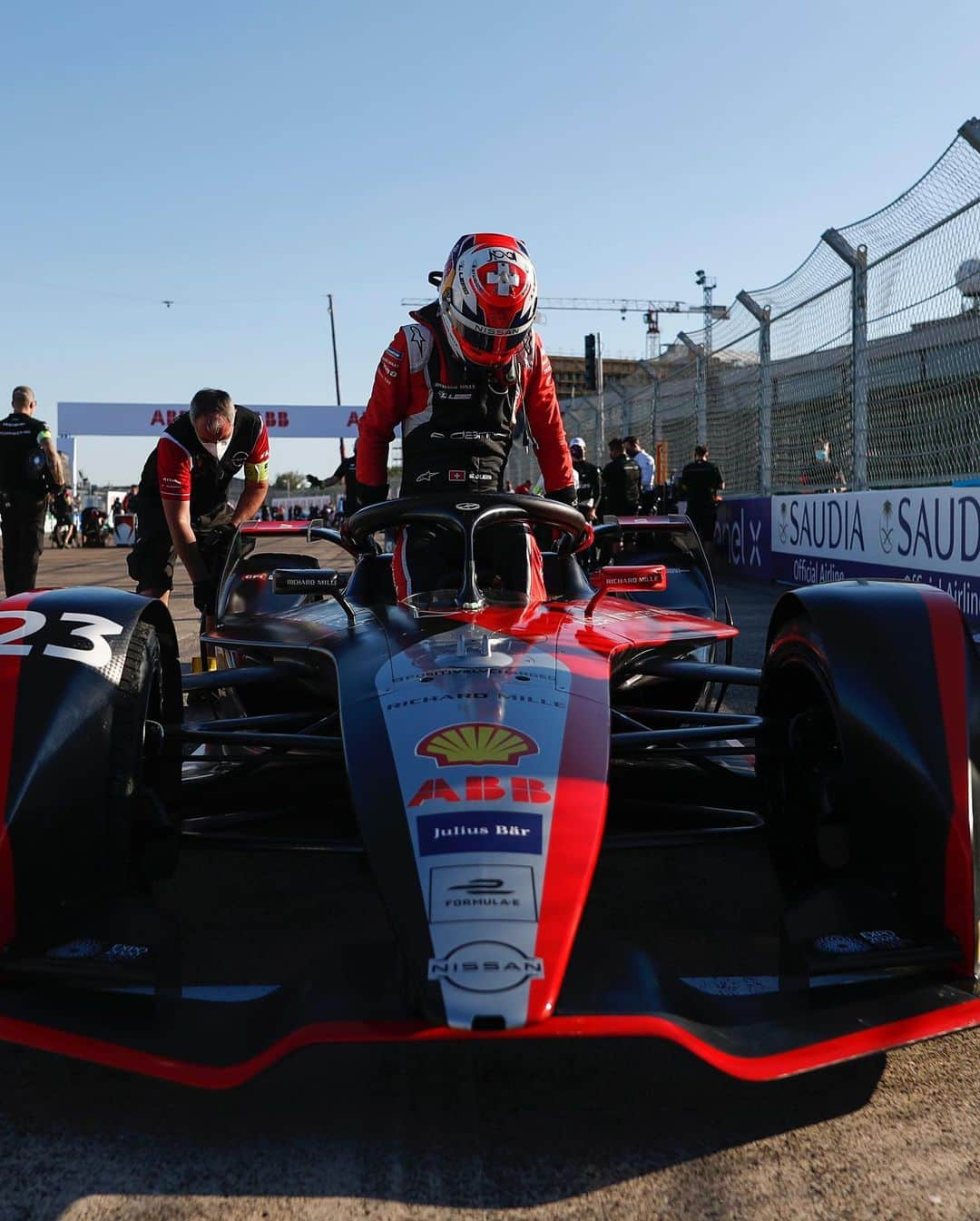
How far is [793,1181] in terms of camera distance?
1.89 metres

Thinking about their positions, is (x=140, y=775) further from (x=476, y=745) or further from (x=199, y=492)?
(x=199, y=492)

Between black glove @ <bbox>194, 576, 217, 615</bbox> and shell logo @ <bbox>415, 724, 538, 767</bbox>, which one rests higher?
shell logo @ <bbox>415, 724, 538, 767</bbox>

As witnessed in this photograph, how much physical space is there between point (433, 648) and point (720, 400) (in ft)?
44.9

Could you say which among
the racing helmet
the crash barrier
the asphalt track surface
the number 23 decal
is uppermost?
the racing helmet

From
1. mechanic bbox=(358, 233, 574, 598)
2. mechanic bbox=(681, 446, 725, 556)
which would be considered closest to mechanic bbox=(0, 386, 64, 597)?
mechanic bbox=(358, 233, 574, 598)

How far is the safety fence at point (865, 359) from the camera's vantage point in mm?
8445

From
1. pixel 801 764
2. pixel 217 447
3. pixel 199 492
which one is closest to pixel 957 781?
pixel 801 764

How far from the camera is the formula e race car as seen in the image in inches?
76.4

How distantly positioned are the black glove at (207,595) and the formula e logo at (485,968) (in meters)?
4.44

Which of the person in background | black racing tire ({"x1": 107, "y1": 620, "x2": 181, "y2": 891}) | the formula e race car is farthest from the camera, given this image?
the person in background

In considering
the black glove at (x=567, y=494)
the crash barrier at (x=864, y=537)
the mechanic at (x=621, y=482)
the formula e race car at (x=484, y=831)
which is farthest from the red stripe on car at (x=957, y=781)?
the mechanic at (x=621, y=482)

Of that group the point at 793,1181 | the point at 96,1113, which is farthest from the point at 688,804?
the point at 96,1113

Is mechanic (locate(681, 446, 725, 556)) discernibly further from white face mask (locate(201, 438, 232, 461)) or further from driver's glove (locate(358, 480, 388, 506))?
driver's glove (locate(358, 480, 388, 506))

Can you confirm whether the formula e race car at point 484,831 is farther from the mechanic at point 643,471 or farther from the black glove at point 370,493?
the mechanic at point 643,471
